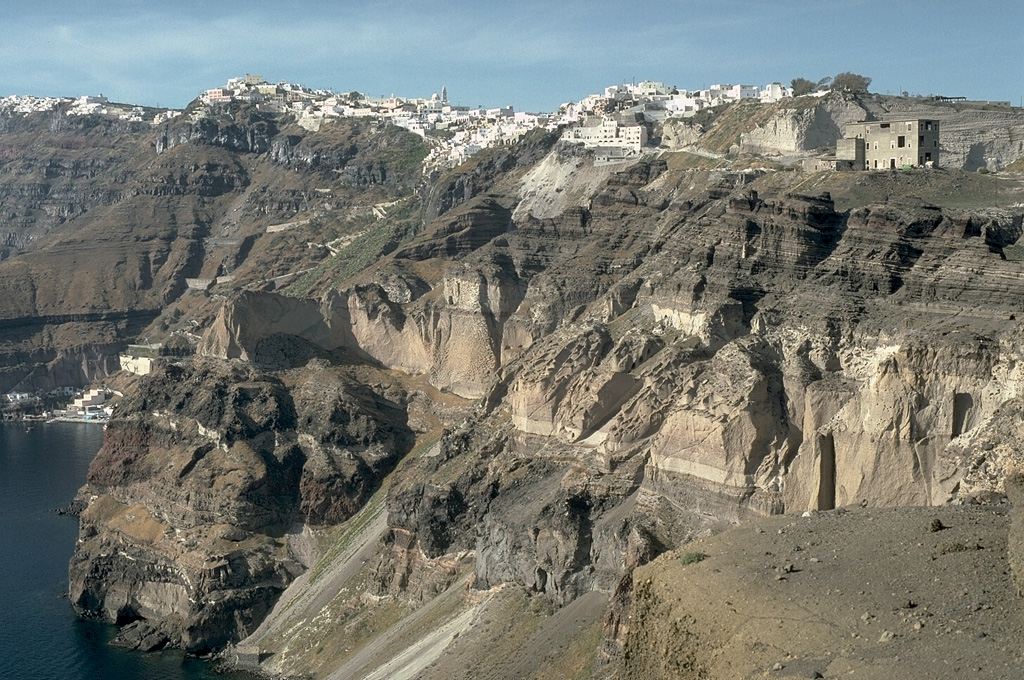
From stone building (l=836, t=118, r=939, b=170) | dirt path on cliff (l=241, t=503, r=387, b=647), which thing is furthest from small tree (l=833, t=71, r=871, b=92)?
dirt path on cliff (l=241, t=503, r=387, b=647)

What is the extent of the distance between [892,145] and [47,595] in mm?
51481

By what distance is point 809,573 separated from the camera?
99.2 ft

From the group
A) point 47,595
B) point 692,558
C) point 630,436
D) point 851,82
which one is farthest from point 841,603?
point 851,82

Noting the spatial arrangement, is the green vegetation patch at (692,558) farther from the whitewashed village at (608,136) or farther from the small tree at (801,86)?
the small tree at (801,86)

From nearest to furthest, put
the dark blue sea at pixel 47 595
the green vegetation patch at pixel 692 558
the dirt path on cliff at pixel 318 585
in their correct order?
1. the green vegetation patch at pixel 692 558
2. the dark blue sea at pixel 47 595
3. the dirt path on cliff at pixel 318 585

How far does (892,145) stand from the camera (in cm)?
7806

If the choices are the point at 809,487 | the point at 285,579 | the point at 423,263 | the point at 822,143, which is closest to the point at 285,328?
the point at 423,263

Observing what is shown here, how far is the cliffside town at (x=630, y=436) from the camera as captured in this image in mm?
31359

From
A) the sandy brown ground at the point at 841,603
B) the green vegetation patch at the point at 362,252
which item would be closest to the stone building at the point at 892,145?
the sandy brown ground at the point at 841,603

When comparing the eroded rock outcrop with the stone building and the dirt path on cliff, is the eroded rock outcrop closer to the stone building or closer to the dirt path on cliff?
the dirt path on cliff

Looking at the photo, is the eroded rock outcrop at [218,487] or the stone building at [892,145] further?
the stone building at [892,145]

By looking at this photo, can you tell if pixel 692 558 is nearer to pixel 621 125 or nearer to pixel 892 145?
pixel 892 145

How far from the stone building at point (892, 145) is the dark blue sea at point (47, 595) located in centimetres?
4188

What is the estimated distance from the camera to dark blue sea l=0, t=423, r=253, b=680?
68.7 meters
